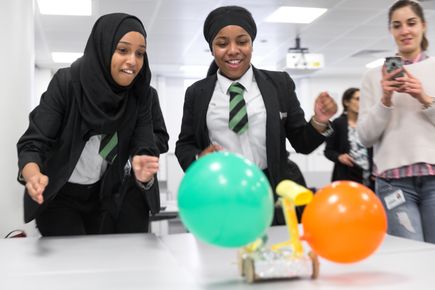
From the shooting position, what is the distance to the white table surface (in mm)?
950

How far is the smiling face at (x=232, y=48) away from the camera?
1.80m

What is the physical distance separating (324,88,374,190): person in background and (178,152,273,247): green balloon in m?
2.52

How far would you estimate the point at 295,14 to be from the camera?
5816 mm

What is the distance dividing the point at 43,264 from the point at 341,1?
5001 mm

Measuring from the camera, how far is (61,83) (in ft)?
5.59

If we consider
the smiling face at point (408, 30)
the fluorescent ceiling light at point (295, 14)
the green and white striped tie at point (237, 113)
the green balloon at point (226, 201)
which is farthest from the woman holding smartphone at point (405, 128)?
the fluorescent ceiling light at point (295, 14)

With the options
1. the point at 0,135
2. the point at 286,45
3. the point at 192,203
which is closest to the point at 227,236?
the point at 192,203

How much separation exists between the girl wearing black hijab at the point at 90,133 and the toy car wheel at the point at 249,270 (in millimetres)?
733

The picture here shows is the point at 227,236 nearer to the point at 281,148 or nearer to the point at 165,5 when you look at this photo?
the point at 281,148

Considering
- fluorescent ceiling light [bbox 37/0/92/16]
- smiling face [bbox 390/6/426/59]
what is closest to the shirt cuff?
smiling face [bbox 390/6/426/59]

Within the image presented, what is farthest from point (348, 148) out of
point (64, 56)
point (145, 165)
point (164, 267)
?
point (64, 56)

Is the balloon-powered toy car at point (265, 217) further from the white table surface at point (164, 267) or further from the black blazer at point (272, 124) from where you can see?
the black blazer at point (272, 124)

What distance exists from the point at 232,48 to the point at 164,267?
0.98 metres

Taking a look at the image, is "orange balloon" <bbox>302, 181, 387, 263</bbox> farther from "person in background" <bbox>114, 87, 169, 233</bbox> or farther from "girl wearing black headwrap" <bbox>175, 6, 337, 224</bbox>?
"person in background" <bbox>114, 87, 169, 233</bbox>
